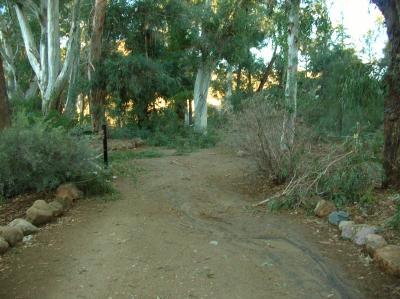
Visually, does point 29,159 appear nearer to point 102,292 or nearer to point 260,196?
point 102,292

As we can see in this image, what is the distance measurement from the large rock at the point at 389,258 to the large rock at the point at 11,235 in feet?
15.0

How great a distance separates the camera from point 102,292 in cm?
443

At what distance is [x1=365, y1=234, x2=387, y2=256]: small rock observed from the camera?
5.47m

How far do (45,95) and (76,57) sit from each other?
2502 millimetres

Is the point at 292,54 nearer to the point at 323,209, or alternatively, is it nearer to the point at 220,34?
the point at 323,209

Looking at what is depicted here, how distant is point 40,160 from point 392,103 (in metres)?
6.12

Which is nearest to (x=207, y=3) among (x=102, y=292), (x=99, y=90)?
(x=99, y=90)

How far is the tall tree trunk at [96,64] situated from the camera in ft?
55.3

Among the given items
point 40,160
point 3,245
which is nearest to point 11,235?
A: point 3,245

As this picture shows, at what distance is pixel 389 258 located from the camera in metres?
4.98

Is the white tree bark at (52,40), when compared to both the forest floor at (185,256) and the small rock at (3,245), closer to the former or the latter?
the forest floor at (185,256)

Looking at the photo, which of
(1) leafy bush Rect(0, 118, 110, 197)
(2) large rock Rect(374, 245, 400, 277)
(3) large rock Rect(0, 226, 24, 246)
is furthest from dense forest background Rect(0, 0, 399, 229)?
(2) large rock Rect(374, 245, 400, 277)

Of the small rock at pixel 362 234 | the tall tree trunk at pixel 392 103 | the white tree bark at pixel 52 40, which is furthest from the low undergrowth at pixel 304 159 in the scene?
the white tree bark at pixel 52 40

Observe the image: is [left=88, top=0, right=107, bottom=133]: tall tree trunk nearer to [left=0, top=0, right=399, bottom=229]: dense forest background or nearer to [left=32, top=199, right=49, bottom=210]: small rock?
[left=0, top=0, right=399, bottom=229]: dense forest background
